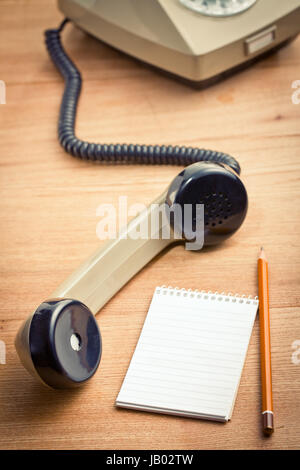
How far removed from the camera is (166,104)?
45.7 inches

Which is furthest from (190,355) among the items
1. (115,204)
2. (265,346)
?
(115,204)

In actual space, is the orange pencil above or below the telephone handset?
below

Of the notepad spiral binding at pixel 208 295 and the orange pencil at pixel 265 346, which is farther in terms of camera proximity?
the notepad spiral binding at pixel 208 295

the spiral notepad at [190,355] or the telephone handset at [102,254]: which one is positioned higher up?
the telephone handset at [102,254]

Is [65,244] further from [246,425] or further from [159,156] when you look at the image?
[246,425]

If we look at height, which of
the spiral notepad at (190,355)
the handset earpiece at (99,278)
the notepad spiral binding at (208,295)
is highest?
the handset earpiece at (99,278)

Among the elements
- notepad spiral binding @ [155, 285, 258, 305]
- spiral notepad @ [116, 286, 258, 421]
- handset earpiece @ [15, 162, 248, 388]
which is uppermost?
handset earpiece @ [15, 162, 248, 388]

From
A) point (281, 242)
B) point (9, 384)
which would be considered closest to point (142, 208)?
point (281, 242)

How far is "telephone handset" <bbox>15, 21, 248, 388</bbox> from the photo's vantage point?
2.30 ft

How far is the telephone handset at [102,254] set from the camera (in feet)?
2.30

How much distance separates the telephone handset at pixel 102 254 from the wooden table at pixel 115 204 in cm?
3

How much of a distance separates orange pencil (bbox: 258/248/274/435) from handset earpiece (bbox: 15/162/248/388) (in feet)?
0.29

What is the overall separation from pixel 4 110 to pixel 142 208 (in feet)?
1.32

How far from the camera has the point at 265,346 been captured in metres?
0.76
